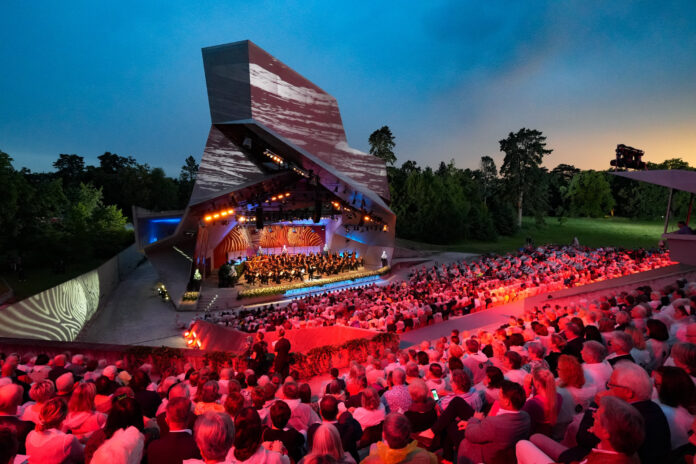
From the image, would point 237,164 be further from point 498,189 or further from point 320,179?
point 498,189

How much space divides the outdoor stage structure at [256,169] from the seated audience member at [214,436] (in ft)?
55.8

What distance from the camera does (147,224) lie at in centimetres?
2300

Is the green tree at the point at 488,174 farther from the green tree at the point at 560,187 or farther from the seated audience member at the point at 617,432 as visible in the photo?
the seated audience member at the point at 617,432

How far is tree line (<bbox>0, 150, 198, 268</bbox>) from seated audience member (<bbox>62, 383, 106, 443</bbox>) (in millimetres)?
26870

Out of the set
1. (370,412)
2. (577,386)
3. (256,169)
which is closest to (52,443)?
(370,412)

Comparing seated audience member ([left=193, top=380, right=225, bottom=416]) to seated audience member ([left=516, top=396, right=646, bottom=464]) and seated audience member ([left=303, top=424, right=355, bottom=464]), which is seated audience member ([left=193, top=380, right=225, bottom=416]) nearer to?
seated audience member ([left=303, top=424, right=355, bottom=464])

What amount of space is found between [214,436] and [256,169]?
20149mm

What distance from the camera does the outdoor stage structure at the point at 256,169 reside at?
744 inches

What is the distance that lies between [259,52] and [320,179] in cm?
762

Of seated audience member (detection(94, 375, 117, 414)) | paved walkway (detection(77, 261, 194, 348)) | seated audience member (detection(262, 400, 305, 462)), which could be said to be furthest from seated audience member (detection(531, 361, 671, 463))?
paved walkway (detection(77, 261, 194, 348))

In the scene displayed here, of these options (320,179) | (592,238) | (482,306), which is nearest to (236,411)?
(482,306)

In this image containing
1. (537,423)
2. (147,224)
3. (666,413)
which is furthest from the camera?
(147,224)

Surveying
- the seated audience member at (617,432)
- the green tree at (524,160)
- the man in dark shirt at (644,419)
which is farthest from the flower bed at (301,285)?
the green tree at (524,160)

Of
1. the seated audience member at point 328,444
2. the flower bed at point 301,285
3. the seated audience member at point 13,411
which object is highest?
the seated audience member at point 328,444
